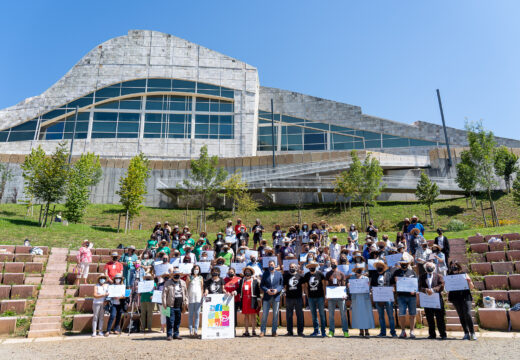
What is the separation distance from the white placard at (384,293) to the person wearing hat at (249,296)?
306 cm

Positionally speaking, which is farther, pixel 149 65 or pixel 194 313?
pixel 149 65

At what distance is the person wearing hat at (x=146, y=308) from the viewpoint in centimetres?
1068

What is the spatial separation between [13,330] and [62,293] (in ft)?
7.45

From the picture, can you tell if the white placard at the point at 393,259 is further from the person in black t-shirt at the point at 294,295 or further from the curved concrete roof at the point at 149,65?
the curved concrete roof at the point at 149,65

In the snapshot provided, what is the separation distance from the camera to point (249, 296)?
1007cm

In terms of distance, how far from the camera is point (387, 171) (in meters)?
39.1

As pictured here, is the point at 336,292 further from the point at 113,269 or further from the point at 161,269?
the point at 113,269

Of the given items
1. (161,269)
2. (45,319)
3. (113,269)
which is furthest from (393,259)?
(45,319)

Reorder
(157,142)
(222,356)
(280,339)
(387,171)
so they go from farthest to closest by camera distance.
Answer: (157,142), (387,171), (280,339), (222,356)

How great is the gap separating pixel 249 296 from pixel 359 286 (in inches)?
114

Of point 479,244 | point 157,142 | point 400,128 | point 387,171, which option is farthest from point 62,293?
point 400,128

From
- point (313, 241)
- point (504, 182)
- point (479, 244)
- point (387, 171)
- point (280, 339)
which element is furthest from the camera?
point (387, 171)

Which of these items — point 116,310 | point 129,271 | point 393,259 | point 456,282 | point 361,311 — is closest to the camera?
point 456,282

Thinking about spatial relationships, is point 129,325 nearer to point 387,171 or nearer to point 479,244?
point 479,244
